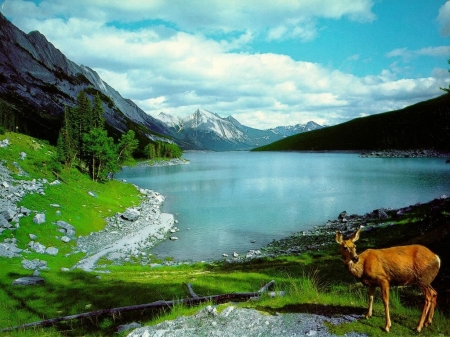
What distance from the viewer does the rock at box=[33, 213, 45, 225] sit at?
38.3 m

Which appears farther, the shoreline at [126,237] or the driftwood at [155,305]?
the shoreline at [126,237]

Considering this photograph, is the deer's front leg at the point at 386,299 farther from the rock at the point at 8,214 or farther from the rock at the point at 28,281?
the rock at the point at 8,214

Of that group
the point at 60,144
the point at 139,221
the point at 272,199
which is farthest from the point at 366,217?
the point at 60,144

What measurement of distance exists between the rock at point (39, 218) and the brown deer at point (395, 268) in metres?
38.9

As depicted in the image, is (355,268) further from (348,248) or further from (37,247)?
(37,247)

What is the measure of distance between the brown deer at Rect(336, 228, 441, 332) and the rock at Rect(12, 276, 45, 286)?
19.4 m

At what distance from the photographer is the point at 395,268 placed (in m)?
8.76

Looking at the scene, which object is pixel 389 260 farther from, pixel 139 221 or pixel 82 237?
pixel 139 221

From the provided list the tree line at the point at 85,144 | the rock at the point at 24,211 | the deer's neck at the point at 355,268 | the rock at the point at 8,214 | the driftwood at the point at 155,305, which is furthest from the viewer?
the tree line at the point at 85,144

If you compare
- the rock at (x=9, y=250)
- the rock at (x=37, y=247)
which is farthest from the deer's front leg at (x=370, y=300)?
the rock at (x=37, y=247)

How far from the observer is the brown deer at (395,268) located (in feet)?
27.8

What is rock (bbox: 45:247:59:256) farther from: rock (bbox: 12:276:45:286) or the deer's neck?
the deer's neck

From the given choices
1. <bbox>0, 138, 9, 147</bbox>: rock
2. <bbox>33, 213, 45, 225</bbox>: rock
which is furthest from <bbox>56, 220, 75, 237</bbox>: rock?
<bbox>0, 138, 9, 147</bbox>: rock

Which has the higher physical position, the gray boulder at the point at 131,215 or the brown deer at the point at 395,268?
the brown deer at the point at 395,268
